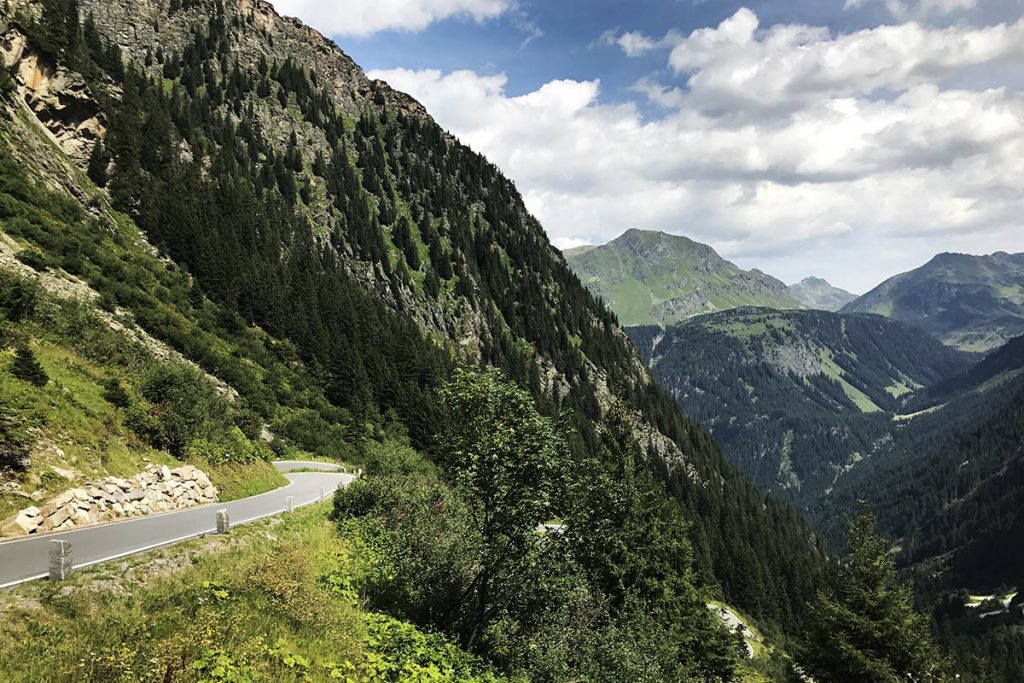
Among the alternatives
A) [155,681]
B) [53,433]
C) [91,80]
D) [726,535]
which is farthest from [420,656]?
[726,535]

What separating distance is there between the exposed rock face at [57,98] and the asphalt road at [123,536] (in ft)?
179

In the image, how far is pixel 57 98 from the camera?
55.9m

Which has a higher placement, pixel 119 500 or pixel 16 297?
pixel 16 297

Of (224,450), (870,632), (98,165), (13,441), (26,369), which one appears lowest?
(870,632)

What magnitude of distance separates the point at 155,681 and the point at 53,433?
47.9 ft

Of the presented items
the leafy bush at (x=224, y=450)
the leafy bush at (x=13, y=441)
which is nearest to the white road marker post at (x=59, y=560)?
the leafy bush at (x=13, y=441)

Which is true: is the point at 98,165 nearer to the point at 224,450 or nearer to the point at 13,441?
the point at 224,450

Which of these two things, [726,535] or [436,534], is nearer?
[436,534]

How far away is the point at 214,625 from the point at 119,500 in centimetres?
1034

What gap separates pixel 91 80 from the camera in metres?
65.0

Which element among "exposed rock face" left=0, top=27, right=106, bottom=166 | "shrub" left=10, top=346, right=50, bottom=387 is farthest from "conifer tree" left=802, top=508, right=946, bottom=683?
"exposed rock face" left=0, top=27, right=106, bottom=166

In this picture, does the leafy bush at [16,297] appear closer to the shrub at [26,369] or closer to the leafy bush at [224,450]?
the shrub at [26,369]

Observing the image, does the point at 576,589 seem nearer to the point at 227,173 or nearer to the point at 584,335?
the point at 227,173

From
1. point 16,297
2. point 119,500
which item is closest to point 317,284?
point 16,297
